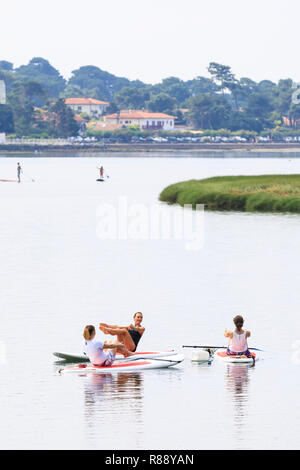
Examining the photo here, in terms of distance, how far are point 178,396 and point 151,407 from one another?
154 cm

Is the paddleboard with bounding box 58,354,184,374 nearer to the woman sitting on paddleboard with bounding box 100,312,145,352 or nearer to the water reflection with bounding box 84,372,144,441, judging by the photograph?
the water reflection with bounding box 84,372,144,441

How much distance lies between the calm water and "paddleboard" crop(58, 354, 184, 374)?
1.02 ft

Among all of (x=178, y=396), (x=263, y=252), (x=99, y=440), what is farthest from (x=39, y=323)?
(x=263, y=252)

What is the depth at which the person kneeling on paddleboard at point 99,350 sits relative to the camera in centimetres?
3130

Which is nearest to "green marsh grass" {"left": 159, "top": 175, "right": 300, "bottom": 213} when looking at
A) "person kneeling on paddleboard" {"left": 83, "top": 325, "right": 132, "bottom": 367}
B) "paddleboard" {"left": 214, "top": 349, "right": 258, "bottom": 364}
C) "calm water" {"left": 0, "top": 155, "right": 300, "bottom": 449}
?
"calm water" {"left": 0, "top": 155, "right": 300, "bottom": 449}

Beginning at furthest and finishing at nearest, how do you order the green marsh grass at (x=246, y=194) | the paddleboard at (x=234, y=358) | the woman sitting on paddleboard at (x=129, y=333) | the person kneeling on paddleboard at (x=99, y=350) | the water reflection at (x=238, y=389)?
1. the green marsh grass at (x=246, y=194)
2. the paddleboard at (x=234, y=358)
3. the woman sitting on paddleboard at (x=129, y=333)
4. the person kneeling on paddleboard at (x=99, y=350)
5. the water reflection at (x=238, y=389)

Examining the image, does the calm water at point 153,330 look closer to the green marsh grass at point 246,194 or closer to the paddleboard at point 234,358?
the paddleboard at point 234,358

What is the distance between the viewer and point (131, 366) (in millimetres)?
32375

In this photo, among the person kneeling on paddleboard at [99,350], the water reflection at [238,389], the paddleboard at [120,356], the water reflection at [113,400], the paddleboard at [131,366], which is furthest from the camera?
the paddleboard at [120,356]

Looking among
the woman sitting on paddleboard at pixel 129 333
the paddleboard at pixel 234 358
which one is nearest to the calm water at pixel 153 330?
the paddleboard at pixel 234 358

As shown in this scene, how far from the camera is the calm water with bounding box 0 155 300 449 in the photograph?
26656mm

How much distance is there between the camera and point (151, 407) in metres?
28.6

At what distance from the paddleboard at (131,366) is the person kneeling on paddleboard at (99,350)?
0.59 feet
